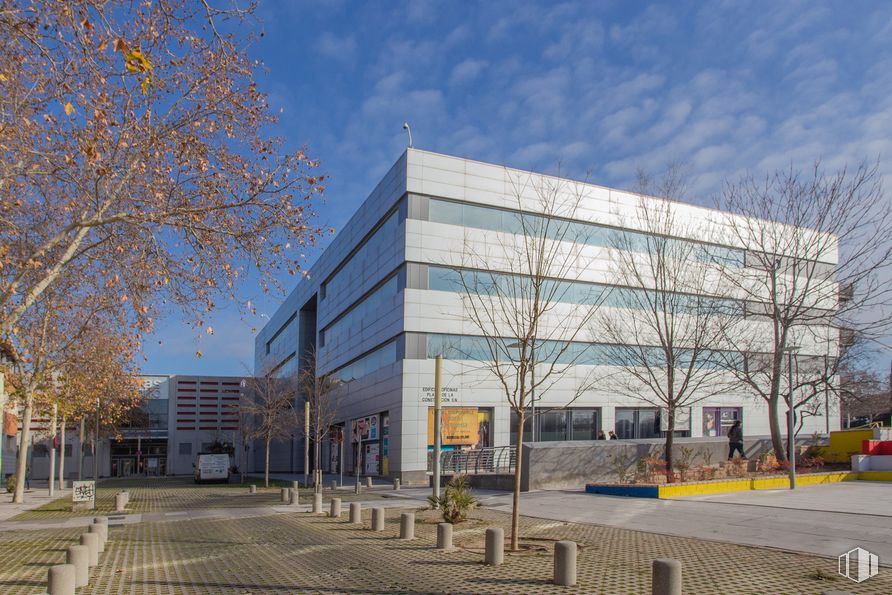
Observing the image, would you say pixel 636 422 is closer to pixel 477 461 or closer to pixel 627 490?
pixel 477 461

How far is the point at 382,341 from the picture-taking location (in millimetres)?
40062

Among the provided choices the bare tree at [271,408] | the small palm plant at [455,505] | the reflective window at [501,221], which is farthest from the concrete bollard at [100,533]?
the bare tree at [271,408]

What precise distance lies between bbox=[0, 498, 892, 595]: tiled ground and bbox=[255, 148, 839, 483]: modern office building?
20.5 meters

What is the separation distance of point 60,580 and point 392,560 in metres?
4.89

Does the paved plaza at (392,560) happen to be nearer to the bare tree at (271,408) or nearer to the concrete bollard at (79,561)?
the concrete bollard at (79,561)

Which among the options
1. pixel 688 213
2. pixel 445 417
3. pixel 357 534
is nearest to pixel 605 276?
pixel 688 213

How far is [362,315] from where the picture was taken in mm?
45188

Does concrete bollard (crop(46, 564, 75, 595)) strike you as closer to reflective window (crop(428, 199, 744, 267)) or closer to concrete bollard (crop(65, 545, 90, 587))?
concrete bollard (crop(65, 545, 90, 587))

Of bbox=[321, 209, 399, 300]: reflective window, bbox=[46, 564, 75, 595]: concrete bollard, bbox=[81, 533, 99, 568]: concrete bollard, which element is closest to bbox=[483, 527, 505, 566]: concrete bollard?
bbox=[46, 564, 75, 595]: concrete bollard

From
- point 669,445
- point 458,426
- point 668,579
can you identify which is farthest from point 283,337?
point 668,579

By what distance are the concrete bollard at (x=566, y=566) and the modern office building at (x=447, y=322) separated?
24.6 m

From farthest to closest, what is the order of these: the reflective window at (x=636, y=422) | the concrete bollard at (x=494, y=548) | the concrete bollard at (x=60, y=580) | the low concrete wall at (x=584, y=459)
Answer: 1. the reflective window at (x=636, y=422)
2. the low concrete wall at (x=584, y=459)
3. the concrete bollard at (x=494, y=548)
4. the concrete bollard at (x=60, y=580)

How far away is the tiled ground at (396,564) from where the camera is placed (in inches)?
360

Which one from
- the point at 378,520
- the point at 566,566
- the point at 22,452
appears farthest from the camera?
the point at 22,452
